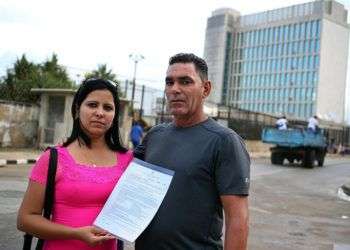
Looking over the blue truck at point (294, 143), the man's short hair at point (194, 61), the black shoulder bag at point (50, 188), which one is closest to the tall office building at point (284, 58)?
the blue truck at point (294, 143)

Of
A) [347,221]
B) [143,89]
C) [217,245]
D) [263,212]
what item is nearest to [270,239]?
[263,212]

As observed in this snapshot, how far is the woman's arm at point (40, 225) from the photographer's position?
7.90ft

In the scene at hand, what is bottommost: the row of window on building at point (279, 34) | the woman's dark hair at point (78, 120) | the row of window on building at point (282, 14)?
the woman's dark hair at point (78, 120)

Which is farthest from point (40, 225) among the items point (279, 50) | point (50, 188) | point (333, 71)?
point (279, 50)

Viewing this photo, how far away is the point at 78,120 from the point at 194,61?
66 cm

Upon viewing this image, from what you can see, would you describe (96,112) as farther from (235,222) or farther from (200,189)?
(235,222)

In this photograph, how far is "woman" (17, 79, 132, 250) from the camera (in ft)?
8.05

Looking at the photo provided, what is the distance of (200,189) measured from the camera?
2469 mm

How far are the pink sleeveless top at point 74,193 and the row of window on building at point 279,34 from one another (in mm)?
107776

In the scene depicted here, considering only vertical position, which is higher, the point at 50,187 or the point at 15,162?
the point at 50,187

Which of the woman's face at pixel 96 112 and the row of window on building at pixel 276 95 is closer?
the woman's face at pixel 96 112

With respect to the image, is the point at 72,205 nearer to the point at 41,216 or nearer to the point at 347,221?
the point at 41,216

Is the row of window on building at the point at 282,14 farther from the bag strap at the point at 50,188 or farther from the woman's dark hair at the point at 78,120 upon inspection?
the bag strap at the point at 50,188

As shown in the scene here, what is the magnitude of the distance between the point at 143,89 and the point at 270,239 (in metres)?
22.2
